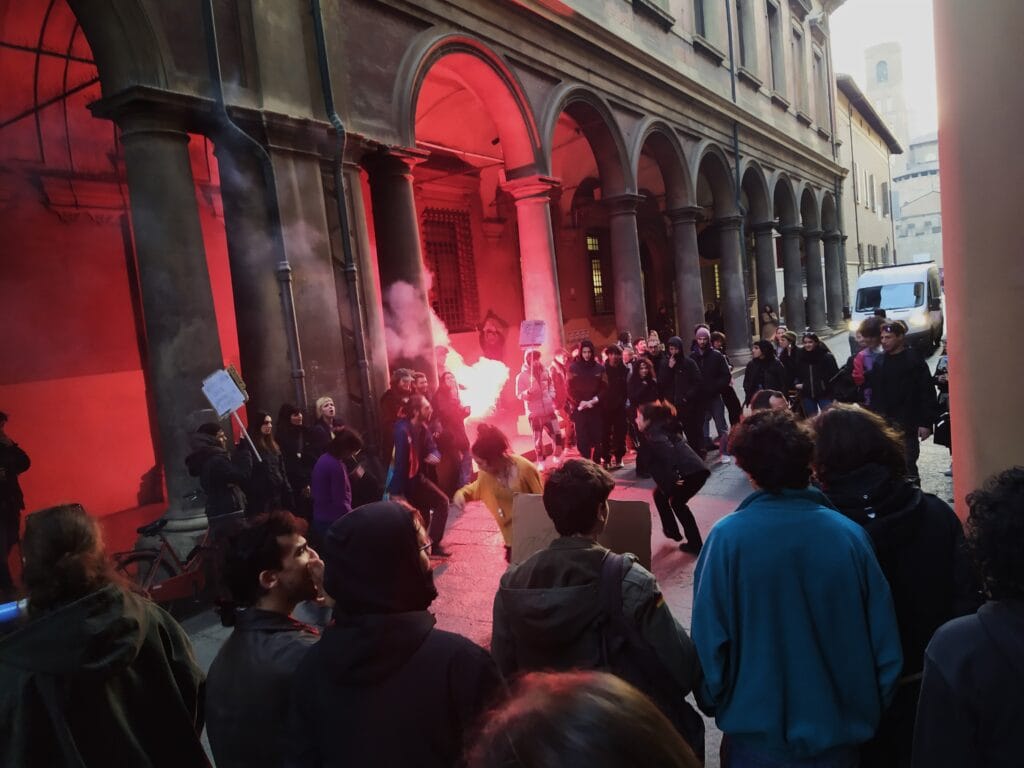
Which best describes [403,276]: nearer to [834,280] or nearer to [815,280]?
[815,280]

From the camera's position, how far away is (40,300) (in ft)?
27.9

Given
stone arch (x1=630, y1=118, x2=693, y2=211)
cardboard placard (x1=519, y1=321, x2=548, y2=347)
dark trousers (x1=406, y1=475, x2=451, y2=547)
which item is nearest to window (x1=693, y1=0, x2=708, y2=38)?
stone arch (x1=630, y1=118, x2=693, y2=211)

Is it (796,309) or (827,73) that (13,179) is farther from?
(827,73)

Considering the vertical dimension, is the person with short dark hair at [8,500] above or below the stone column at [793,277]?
below

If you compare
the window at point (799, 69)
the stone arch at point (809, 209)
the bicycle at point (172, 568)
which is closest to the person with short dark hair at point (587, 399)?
the bicycle at point (172, 568)

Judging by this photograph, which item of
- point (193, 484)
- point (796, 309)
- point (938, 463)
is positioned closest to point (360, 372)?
point (193, 484)

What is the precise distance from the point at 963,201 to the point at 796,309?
831 inches

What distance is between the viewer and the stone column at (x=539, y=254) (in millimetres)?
11117

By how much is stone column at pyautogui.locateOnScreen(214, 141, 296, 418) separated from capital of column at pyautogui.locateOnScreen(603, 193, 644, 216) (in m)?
7.70

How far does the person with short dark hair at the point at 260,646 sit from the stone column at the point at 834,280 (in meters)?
29.4

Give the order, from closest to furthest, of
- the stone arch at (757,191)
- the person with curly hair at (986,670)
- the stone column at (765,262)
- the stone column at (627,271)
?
the person with curly hair at (986,670) → the stone column at (627,271) → the stone arch at (757,191) → the stone column at (765,262)

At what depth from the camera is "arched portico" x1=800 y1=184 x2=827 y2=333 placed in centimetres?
2573

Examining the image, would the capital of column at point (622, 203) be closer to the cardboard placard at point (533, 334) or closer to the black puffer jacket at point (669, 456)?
the cardboard placard at point (533, 334)

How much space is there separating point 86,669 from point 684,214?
15345 millimetres
